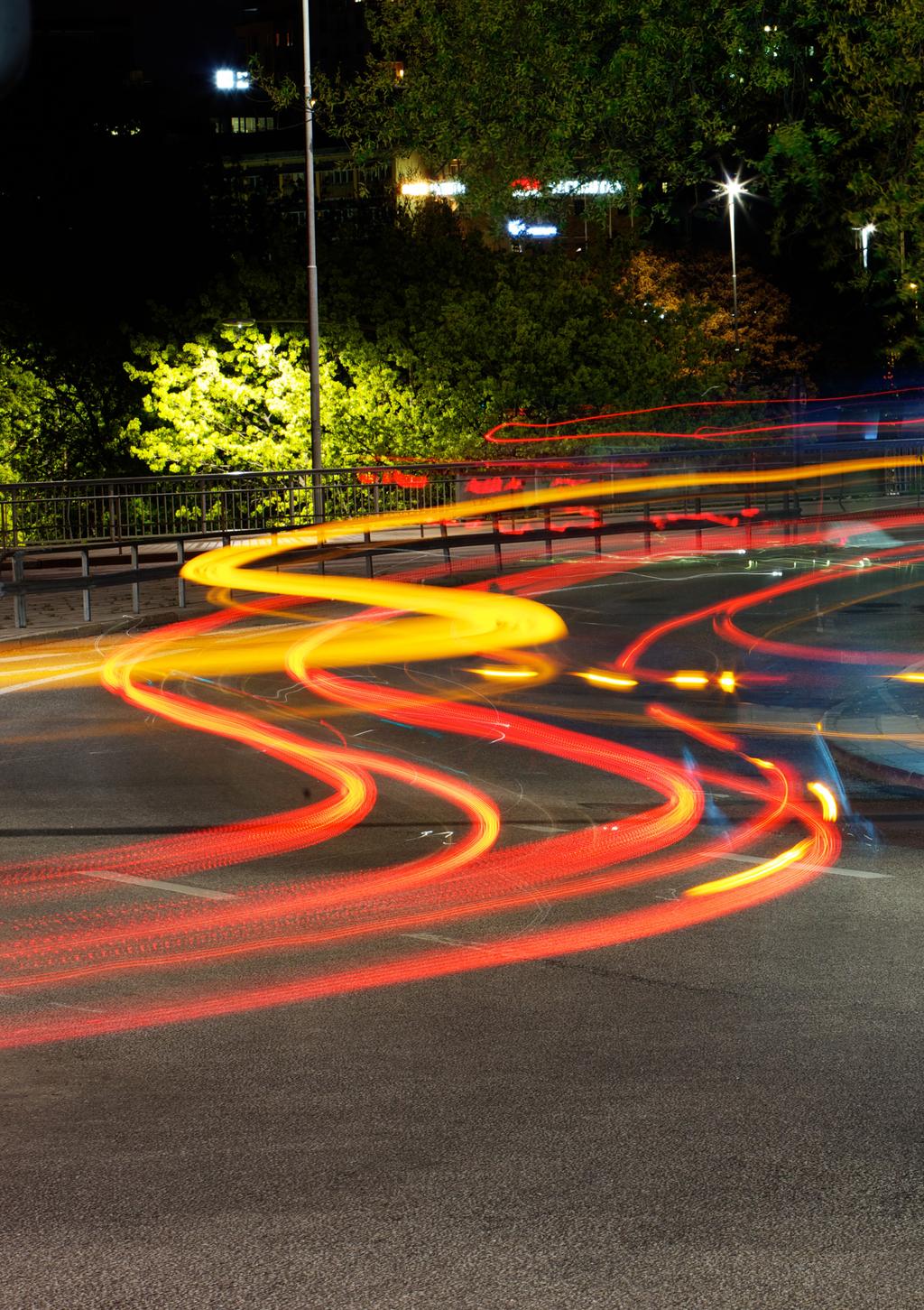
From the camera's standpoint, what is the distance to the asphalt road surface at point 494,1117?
451 cm

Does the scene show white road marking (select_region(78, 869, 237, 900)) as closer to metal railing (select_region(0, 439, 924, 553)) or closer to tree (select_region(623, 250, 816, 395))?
metal railing (select_region(0, 439, 924, 553))

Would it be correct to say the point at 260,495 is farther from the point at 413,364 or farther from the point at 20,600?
→ the point at 413,364

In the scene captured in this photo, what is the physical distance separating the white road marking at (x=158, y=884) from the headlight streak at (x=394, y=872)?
0.35 ft

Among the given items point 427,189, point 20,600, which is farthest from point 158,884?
point 427,189

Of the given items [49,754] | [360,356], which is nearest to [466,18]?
[49,754]

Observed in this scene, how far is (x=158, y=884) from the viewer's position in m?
9.26

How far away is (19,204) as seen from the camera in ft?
162

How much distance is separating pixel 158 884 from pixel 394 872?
3.98ft

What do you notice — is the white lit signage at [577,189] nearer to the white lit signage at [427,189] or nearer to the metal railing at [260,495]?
the metal railing at [260,495]

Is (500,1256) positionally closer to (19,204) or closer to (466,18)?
(466,18)

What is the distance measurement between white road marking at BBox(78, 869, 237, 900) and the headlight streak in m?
0.11

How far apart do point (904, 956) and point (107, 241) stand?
44546mm

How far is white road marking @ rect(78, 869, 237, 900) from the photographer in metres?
8.99

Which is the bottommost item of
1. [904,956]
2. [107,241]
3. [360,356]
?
[904,956]
